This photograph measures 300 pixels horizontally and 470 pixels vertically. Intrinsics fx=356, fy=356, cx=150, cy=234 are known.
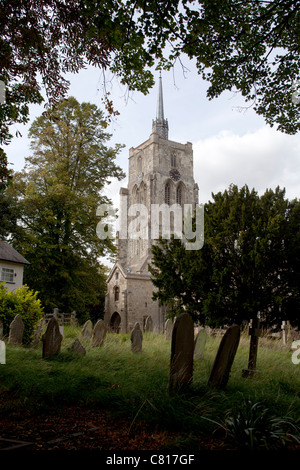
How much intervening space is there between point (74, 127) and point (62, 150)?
5.69 feet

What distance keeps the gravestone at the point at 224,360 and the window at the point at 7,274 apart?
18666 mm

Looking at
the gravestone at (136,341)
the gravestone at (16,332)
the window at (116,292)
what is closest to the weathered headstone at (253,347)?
the gravestone at (136,341)

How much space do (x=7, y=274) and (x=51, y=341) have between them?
1560 centimetres

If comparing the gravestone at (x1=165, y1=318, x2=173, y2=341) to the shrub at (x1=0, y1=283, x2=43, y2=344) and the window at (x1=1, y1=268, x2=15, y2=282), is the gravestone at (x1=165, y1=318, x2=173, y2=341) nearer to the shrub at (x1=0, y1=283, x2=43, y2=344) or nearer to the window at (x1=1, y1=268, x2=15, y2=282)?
the shrub at (x1=0, y1=283, x2=43, y2=344)

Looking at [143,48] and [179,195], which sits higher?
[179,195]

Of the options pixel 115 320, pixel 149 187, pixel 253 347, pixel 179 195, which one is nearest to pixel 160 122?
pixel 179 195

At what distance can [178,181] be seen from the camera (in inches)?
2168

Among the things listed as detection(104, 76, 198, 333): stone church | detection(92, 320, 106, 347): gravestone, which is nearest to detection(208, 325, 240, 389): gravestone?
detection(92, 320, 106, 347): gravestone

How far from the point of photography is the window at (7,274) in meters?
21.5

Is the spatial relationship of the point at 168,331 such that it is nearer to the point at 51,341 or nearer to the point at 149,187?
the point at 51,341

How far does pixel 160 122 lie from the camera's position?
66.4m

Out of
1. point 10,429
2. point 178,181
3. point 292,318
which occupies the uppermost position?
point 178,181

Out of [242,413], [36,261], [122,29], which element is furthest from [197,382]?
[36,261]
